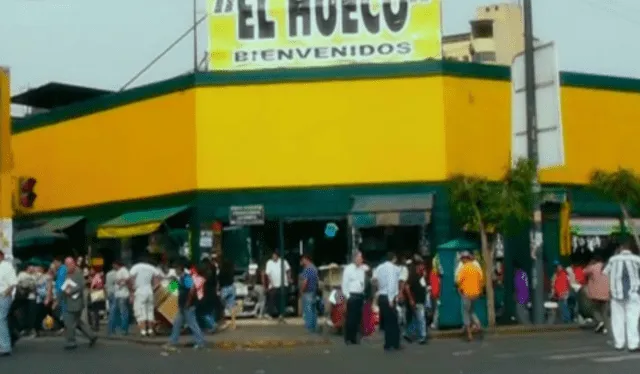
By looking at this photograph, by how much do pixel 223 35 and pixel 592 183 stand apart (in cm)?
1016

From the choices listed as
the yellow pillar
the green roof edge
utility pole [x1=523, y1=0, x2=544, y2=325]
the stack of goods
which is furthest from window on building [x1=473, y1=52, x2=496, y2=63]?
the yellow pillar

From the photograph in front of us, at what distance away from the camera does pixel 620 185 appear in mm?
31312

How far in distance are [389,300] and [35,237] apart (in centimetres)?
1672

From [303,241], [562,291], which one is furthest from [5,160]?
[562,291]

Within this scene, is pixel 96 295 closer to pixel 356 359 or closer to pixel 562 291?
pixel 562 291

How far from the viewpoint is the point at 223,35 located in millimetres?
33094

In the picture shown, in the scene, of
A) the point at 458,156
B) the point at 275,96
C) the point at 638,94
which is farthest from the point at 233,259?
the point at 638,94

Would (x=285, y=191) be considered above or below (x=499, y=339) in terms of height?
above

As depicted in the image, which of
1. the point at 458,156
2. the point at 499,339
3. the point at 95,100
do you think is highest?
the point at 95,100

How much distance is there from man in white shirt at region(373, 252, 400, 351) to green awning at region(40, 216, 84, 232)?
606 inches

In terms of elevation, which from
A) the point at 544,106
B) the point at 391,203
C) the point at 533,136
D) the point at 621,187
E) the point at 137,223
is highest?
the point at 544,106

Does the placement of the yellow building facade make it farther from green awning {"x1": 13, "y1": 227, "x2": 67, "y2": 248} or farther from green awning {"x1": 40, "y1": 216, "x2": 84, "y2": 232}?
green awning {"x1": 13, "y1": 227, "x2": 67, "y2": 248}

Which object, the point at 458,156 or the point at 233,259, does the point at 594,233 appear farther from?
the point at 233,259

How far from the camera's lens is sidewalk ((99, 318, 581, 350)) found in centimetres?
2514
